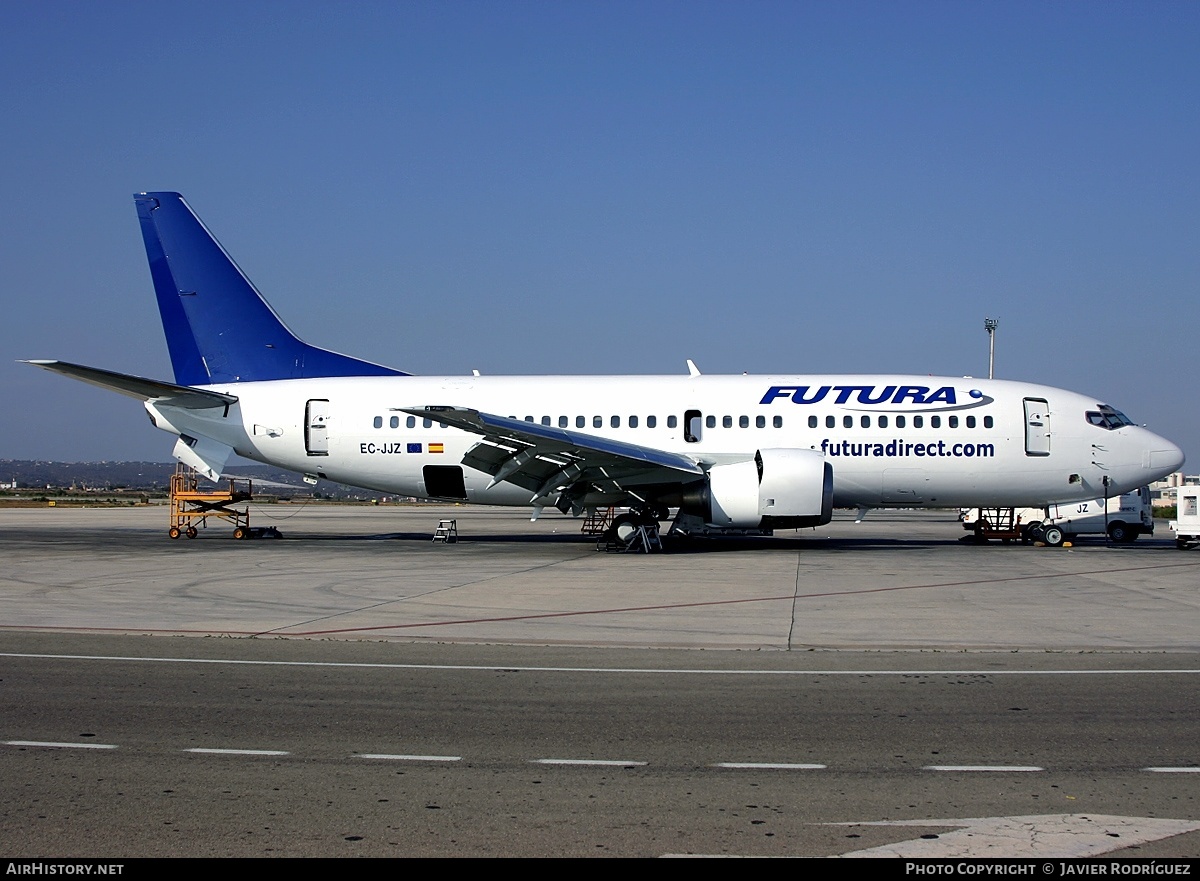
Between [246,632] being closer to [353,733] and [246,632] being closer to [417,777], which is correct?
[353,733]

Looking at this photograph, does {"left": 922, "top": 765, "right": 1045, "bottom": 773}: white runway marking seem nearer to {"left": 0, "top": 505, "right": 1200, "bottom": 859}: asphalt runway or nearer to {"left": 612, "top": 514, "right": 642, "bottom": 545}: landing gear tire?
{"left": 0, "top": 505, "right": 1200, "bottom": 859}: asphalt runway

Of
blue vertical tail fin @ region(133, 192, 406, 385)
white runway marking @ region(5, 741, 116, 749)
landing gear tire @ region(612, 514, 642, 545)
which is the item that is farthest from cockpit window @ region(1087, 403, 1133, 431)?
white runway marking @ region(5, 741, 116, 749)

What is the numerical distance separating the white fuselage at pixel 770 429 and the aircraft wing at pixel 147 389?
0.36m

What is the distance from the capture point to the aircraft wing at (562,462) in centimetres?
2353

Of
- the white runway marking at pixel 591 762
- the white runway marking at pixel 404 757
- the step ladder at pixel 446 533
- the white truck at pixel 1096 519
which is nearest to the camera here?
the white runway marking at pixel 591 762

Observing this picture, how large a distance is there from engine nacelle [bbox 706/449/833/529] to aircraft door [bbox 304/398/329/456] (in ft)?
35.0

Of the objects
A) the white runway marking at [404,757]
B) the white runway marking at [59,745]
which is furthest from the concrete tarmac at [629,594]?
the white runway marking at [59,745]

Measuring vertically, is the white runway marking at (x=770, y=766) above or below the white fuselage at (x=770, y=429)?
below

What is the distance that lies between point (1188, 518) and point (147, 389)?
26817 millimetres

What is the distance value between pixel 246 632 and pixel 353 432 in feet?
52.0

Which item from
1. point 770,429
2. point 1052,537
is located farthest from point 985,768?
point 1052,537

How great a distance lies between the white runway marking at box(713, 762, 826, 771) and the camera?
6949 mm

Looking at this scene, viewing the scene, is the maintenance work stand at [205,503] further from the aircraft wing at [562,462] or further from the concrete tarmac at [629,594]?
the aircraft wing at [562,462]

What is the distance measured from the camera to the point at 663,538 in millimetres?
28312
